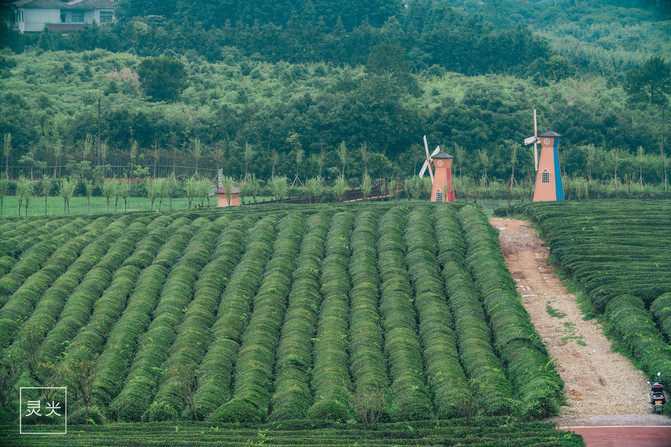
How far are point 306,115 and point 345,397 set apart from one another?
75.4 metres

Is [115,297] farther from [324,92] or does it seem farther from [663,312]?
[324,92]

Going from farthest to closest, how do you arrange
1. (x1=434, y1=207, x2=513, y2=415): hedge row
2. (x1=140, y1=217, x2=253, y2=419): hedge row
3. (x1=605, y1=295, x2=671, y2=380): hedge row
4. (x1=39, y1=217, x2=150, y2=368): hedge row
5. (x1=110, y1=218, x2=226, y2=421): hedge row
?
1. (x1=39, y1=217, x2=150, y2=368): hedge row
2. (x1=605, y1=295, x2=671, y2=380): hedge row
3. (x1=140, y1=217, x2=253, y2=419): hedge row
4. (x1=110, y1=218, x2=226, y2=421): hedge row
5. (x1=434, y1=207, x2=513, y2=415): hedge row

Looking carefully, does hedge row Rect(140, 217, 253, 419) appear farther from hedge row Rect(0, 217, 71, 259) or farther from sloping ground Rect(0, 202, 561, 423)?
hedge row Rect(0, 217, 71, 259)

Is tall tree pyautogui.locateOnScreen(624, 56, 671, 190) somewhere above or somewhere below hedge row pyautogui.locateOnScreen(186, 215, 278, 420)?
above

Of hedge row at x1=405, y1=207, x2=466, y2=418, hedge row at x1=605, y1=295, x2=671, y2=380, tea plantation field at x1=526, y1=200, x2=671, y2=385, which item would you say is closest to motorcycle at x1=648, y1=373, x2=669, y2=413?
tea plantation field at x1=526, y1=200, x2=671, y2=385

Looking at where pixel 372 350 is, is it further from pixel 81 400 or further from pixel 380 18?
pixel 380 18

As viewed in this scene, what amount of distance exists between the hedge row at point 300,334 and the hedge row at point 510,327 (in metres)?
10.3

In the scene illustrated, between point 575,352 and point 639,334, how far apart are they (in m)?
3.65

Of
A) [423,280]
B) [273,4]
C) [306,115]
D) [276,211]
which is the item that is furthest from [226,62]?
[423,280]

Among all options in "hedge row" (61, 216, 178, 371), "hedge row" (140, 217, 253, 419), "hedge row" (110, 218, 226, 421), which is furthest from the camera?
"hedge row" (61, 216, 178, 371)

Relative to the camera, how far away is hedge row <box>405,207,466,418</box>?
39219 mm

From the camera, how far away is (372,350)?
44062 mm

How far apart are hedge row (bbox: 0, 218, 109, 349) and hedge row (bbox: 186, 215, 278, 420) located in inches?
451

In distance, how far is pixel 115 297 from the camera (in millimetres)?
51281
